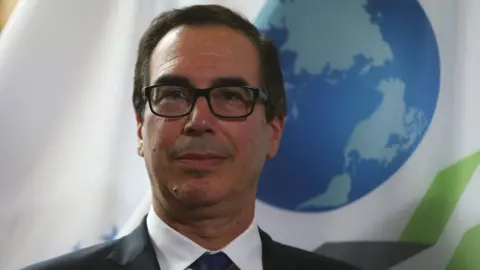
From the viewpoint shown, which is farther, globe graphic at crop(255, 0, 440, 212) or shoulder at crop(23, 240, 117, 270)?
globe graphic at crop(255, 0, 440, 212)

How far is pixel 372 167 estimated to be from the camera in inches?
53.2

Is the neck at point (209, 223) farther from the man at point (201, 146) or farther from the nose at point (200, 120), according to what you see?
the nose at point (200, 120)

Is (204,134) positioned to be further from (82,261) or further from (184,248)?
(82,261)

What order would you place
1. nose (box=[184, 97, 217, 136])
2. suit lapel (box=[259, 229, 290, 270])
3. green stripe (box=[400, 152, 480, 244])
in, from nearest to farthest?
nose (box=[184, 97, 217, 136]), suit lapel (box=[259, 229, 290, 270]), green stripe (box=[400, 152, 480, 244])

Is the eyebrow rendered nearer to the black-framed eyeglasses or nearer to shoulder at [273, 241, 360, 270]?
the black-framed eyeglasses

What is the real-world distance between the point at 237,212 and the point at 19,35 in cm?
64

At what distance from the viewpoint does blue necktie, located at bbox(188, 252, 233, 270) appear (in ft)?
3.63

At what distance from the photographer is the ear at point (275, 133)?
1.21m

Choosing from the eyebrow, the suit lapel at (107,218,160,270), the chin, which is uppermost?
the eyebrow

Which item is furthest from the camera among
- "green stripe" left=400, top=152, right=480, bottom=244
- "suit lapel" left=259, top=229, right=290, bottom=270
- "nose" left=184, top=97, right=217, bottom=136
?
"green stripe" left=400, top=152, right=480, bottom=244

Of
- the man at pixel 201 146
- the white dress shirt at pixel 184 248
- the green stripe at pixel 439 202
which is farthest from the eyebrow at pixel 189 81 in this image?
the green stripe at pixel 439 202

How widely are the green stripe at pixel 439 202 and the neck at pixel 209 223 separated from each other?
15.9 inches

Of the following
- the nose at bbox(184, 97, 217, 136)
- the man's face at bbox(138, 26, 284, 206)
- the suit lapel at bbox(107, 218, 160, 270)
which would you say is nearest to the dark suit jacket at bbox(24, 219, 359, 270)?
the suit lapel at bbox(107, 218, 160, 270)

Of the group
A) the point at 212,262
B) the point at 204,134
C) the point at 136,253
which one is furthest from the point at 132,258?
the point at 204,134
